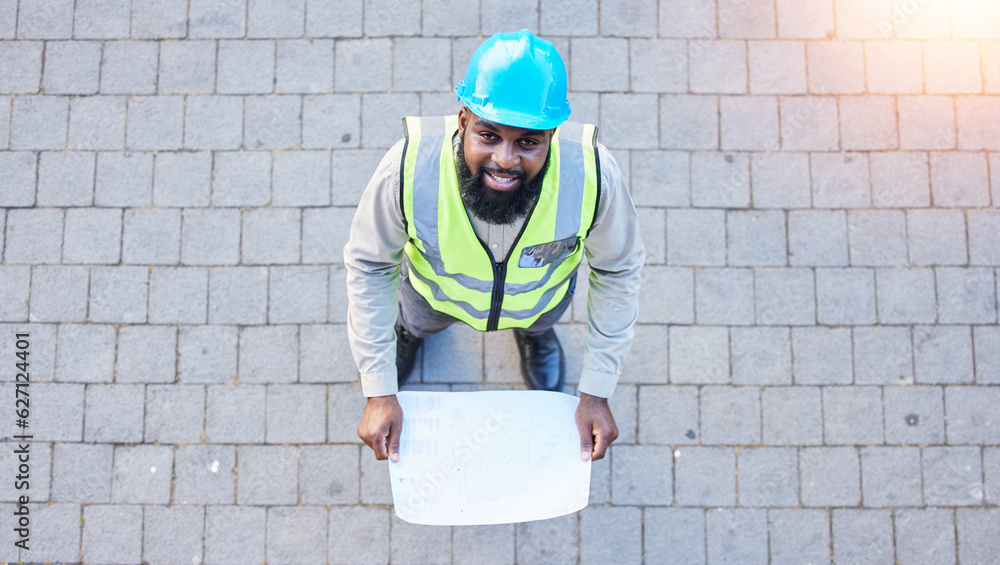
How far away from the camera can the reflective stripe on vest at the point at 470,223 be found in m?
2.24

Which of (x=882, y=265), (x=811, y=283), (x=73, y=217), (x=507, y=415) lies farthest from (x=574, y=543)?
(x=73, y=217)

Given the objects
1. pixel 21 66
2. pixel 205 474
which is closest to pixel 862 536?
pixel 205 474

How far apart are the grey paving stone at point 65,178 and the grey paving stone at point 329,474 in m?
2.07

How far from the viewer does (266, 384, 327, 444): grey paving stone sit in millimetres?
3641

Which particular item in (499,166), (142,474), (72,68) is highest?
(72,68)

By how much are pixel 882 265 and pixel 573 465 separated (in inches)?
95.3

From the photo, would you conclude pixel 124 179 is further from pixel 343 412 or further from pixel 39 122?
pixel 343 412

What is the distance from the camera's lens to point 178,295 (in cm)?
373

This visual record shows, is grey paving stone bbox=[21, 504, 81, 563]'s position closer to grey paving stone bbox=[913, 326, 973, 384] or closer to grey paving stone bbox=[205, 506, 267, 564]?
grey paving stone bbox=[205, 506, 267, 564]

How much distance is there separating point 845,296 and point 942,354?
67cm

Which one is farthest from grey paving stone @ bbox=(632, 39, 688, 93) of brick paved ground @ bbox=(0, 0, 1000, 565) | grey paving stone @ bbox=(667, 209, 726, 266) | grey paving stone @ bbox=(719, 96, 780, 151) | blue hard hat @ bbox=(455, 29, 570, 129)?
blue hard hat @ bbox=(455, 29, 570, 129)

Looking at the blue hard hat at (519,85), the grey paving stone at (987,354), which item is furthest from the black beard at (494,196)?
the grey paving stone at (987,354)

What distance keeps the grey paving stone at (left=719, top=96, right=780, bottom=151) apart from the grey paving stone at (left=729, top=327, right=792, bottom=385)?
3.71ft

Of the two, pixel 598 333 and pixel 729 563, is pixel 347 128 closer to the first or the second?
pixel 598 333
